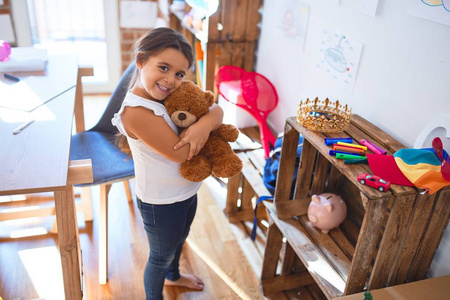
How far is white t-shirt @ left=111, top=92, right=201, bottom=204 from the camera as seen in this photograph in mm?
1225

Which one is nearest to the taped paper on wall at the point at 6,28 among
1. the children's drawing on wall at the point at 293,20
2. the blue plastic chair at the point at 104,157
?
the blue plastic chair at the point at 104,157

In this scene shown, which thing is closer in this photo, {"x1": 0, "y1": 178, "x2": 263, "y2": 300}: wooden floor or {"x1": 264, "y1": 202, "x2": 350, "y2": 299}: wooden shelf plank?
{"x1": 264, "y1": 202, "x2": 350, "y2": 299}: wooden shelf plank

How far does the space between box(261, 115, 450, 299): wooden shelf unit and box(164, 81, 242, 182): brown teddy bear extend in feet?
0.88

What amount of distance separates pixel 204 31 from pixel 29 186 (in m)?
1.63

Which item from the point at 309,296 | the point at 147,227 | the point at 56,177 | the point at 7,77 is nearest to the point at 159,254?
the point at 147,227

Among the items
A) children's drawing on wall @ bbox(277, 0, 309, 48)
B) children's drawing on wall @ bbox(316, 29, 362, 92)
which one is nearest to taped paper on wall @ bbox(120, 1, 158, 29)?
children's drawing on wall @ bbox(277, 0, 309, 48)

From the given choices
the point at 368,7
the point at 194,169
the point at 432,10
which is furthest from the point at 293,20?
the point at 194,169

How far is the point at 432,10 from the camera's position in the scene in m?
1.17

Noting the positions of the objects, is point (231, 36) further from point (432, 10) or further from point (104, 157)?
point (432, 10)

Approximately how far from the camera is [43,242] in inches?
78.0

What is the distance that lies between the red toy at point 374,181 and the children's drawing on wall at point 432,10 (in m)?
0.48

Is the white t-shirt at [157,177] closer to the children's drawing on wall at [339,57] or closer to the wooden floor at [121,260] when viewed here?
the wooden floor at [121,260]

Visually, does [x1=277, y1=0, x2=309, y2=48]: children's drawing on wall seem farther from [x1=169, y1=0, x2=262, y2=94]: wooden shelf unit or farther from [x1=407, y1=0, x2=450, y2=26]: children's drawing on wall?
[x1=407, y1=0, x2=450, y2=26]: children's drawing on wall

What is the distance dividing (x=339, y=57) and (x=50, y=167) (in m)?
1.15
